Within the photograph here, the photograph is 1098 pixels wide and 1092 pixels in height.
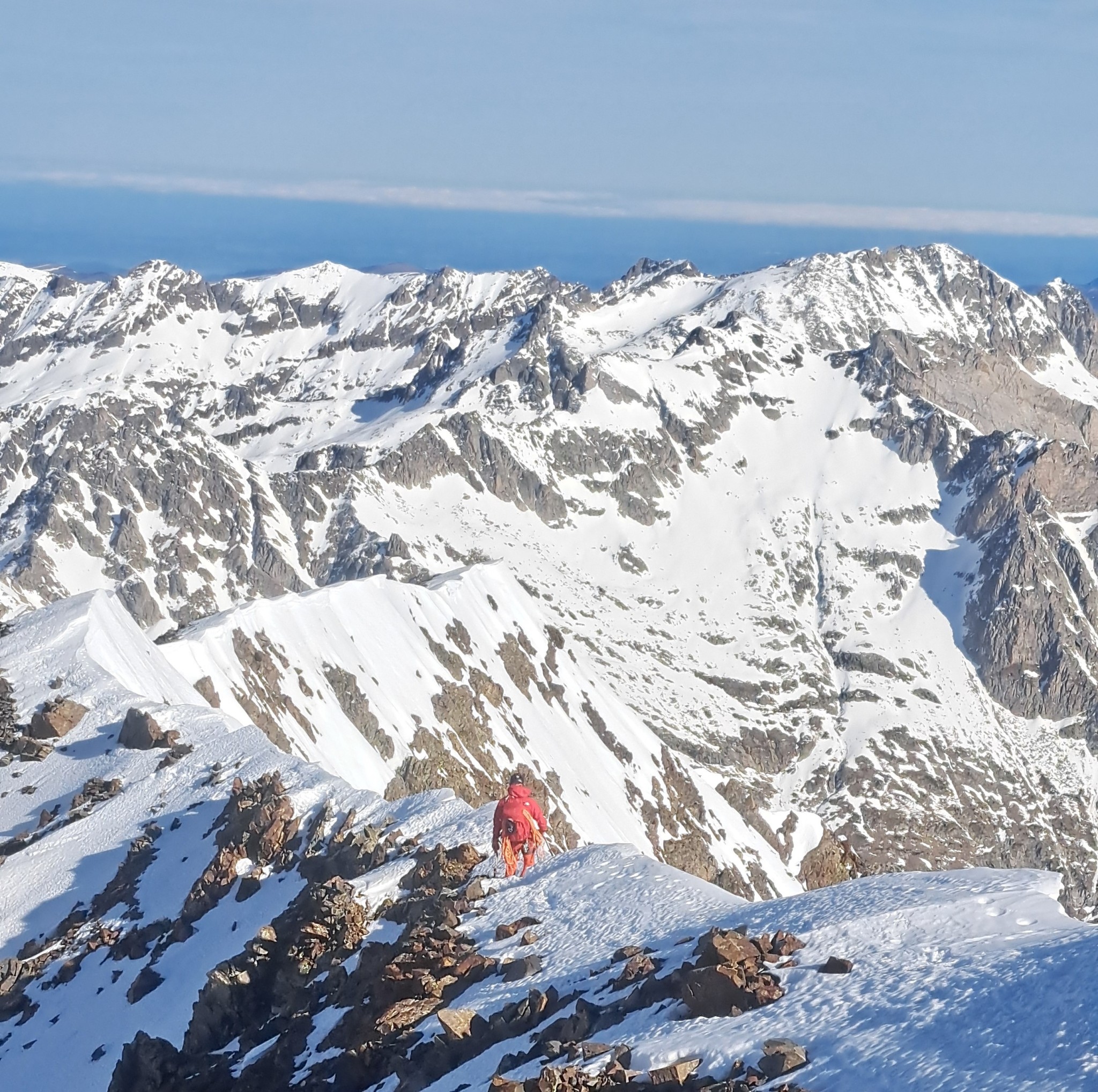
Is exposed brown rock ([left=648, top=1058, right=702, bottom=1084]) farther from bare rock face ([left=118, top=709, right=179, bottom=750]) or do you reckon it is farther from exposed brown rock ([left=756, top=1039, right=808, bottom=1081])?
bare rock face ([left=118, top=709, right=179, bottom=750])

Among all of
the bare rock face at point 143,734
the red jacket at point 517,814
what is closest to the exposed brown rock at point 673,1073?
the red jacket at point 517,814

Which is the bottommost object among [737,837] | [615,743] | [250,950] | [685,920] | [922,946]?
[737,837]

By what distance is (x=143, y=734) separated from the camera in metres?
49.2

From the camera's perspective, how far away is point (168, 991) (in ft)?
110

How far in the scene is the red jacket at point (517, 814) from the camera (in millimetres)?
31500

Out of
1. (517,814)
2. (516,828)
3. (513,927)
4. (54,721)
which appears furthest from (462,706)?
(513,927)

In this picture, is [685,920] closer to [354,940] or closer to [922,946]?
[922,946]

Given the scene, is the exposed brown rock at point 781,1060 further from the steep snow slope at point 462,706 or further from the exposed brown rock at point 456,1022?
the steep snow slope at point 462,706

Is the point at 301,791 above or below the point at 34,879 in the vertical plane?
above

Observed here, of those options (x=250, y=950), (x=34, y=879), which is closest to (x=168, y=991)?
(x=250, y=950)

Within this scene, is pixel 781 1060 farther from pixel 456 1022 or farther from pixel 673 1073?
pixel 456 1022

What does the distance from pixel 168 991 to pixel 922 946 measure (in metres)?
20.3

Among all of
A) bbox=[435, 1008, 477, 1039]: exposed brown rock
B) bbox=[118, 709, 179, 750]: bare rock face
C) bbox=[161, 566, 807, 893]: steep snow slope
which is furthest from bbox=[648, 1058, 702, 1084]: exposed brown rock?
bbox=[161, 566, 807, 893]: steep snow slope

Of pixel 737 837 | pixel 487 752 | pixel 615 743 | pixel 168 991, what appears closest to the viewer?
pixel 168 991
